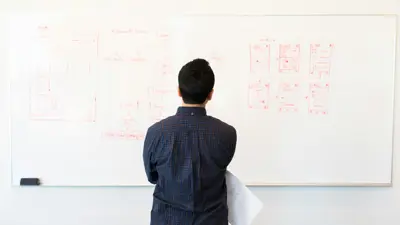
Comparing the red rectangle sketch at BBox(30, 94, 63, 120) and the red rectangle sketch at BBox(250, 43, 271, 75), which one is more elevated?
the red rectangle sketch at BBox(250, 43, 271, 75)

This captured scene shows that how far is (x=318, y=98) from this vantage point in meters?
2.33

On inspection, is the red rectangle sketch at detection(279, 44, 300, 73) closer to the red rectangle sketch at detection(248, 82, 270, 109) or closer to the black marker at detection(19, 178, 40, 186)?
the red rectangle sketch at detection(248, 82, 270, 109)

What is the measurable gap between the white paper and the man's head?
40 cm

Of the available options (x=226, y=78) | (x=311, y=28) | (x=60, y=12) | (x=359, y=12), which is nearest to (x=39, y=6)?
(x=60, y=12)

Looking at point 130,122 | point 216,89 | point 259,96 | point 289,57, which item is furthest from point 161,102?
point 289,57

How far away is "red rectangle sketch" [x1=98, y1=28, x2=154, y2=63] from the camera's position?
7.50ft

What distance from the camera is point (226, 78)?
7.59 ft

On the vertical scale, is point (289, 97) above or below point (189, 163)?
above

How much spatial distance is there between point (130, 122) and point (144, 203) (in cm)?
54

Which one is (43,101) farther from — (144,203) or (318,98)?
(318,98)

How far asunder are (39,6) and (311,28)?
1.70 meters

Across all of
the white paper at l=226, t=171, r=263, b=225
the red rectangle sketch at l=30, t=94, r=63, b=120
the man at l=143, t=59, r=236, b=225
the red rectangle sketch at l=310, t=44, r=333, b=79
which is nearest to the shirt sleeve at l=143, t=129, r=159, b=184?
the man at l=143, t=59, r=236, b=225

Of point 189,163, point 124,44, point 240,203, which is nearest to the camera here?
point 189,163

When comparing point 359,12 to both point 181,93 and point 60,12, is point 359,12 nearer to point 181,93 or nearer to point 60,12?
point 181,93
